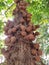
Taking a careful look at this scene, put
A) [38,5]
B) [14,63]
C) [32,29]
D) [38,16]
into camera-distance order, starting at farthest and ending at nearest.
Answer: [38,16] → [38,5] → [32,29] → [14,63]

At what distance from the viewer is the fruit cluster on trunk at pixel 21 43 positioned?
206 cm

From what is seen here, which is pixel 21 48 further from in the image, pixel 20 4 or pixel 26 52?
pixel 20 4

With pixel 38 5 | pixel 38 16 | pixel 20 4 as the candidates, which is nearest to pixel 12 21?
pixel 20 4

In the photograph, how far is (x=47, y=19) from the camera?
12.8 feet

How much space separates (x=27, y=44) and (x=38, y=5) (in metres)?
1.16

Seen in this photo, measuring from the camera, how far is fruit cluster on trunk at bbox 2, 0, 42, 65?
2057mm

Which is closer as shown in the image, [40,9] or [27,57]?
[27,57]

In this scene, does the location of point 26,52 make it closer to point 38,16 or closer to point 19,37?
point 19,37

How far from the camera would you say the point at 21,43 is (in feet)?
6.93

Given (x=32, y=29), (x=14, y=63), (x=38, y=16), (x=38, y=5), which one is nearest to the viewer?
(x=14, y=63)

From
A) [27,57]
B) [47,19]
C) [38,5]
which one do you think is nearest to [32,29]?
[27,57]

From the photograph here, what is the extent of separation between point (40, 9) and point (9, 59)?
133 cm

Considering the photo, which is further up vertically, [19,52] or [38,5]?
[38,5]

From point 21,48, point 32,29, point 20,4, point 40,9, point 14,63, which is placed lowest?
point 14,63
